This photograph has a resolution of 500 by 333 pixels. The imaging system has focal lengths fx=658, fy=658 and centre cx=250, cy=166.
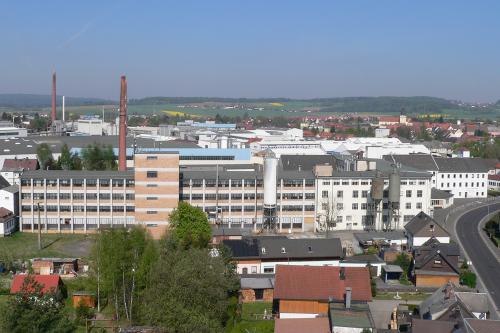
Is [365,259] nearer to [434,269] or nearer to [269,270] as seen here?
[434,269]

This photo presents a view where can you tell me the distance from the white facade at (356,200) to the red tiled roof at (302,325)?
15768mm

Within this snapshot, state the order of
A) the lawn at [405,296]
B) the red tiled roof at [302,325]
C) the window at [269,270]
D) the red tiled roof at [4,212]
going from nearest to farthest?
1. the red tiled roof at [302,325]
2. the lawn at [405,296]
3. the window at [269,270]
4. the red tiled roof at [4,212]

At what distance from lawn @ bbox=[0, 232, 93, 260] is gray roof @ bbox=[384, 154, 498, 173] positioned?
77.6 ft

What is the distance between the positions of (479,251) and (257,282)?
39.5 feet

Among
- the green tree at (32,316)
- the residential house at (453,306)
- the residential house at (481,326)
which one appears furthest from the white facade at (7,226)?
the residential house at (481,326)

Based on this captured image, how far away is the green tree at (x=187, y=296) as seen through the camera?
16094mm

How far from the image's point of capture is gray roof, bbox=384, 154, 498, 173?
4572 cm

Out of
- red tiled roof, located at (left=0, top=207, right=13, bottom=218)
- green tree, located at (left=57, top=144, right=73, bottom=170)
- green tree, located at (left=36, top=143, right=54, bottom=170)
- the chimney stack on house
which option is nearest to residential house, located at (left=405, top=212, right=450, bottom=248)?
the chimney stack on house

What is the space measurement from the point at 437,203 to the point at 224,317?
1007 inches

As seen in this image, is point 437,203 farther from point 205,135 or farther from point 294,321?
point 205,135

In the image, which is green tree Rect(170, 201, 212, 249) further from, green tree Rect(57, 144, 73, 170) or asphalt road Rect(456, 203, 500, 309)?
green tree Rect(57, 144, 73, 170)

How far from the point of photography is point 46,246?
29359mm

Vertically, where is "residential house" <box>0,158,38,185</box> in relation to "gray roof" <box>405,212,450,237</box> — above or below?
above

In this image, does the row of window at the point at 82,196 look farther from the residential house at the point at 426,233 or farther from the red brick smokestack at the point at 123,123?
the residential house at the point at 426,233
